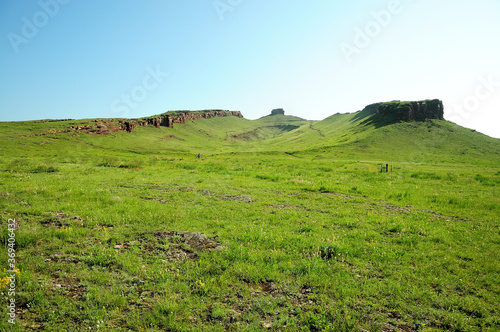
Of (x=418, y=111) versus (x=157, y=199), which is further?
(x=418, y=111)

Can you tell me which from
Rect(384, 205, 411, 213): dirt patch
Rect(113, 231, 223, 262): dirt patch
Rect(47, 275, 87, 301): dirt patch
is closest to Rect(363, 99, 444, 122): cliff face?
Rect(384, 205, 411, 213): dirt patch

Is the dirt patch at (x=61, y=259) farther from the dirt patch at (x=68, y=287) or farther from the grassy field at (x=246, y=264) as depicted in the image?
the dirt patch at (x=68, y=287)

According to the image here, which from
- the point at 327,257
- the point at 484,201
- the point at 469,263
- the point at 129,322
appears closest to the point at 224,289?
the point at 129,322

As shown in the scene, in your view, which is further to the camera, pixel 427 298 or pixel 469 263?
pixel 469 263

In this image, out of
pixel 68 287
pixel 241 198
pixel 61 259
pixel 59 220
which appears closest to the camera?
pixel 68 287

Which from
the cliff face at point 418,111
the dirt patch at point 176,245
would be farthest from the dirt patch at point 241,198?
the cliff face at point 418,111

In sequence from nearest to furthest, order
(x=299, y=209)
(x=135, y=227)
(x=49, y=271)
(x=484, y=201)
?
(x=49, y=271) < (x=135, y=227) < (x=299, y=209) < (x=484, y=201)

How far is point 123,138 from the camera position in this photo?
138 meters

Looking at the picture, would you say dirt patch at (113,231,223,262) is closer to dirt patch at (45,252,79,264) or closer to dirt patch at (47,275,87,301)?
dirt patch at (45,252,79,264)

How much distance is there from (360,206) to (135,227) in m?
13.4

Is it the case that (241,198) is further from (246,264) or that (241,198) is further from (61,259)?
(61,259)

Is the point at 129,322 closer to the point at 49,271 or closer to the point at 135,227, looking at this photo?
the point at 49,271

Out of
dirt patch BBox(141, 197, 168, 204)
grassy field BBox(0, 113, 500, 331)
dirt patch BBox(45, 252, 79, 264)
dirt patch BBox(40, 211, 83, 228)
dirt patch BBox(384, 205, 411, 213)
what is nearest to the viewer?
grassy field BBox(0, 113, 500, 331)

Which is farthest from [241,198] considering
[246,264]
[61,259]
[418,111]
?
[418,111]
